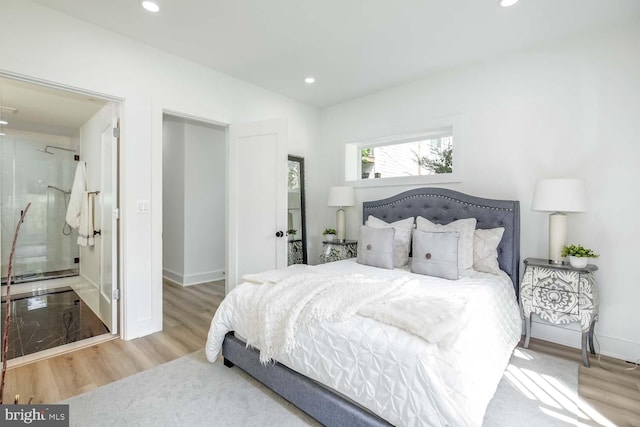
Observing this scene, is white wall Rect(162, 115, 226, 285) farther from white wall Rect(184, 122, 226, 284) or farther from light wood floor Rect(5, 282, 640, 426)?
light wood floor Rect(5, 282, 640, 426)

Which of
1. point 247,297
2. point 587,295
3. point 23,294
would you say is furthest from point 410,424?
point 23,294

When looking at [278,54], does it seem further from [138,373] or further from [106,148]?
[138,373]

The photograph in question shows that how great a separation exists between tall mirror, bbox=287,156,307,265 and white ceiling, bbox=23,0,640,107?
1396 millimetres

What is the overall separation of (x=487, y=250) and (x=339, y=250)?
1.79 meters

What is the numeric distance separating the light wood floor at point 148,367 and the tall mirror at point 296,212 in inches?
64.8

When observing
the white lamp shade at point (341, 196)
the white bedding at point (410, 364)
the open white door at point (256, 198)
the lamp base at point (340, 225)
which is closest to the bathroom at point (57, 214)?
the open white door at point (256, 198)

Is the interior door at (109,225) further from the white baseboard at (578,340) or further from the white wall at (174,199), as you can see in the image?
the white baseboard at (578,340)

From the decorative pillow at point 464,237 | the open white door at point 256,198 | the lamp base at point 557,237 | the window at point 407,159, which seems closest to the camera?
the lamp base at point 557,237

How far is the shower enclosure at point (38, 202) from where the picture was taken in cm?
478

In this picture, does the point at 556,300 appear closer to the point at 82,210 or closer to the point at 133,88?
the point at 133,88

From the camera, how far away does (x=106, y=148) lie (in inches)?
→ 125

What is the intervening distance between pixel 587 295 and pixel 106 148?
181 inches

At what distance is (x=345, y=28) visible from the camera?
2637mm

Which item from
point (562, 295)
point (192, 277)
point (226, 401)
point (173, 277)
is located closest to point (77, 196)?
point (173, 277)
